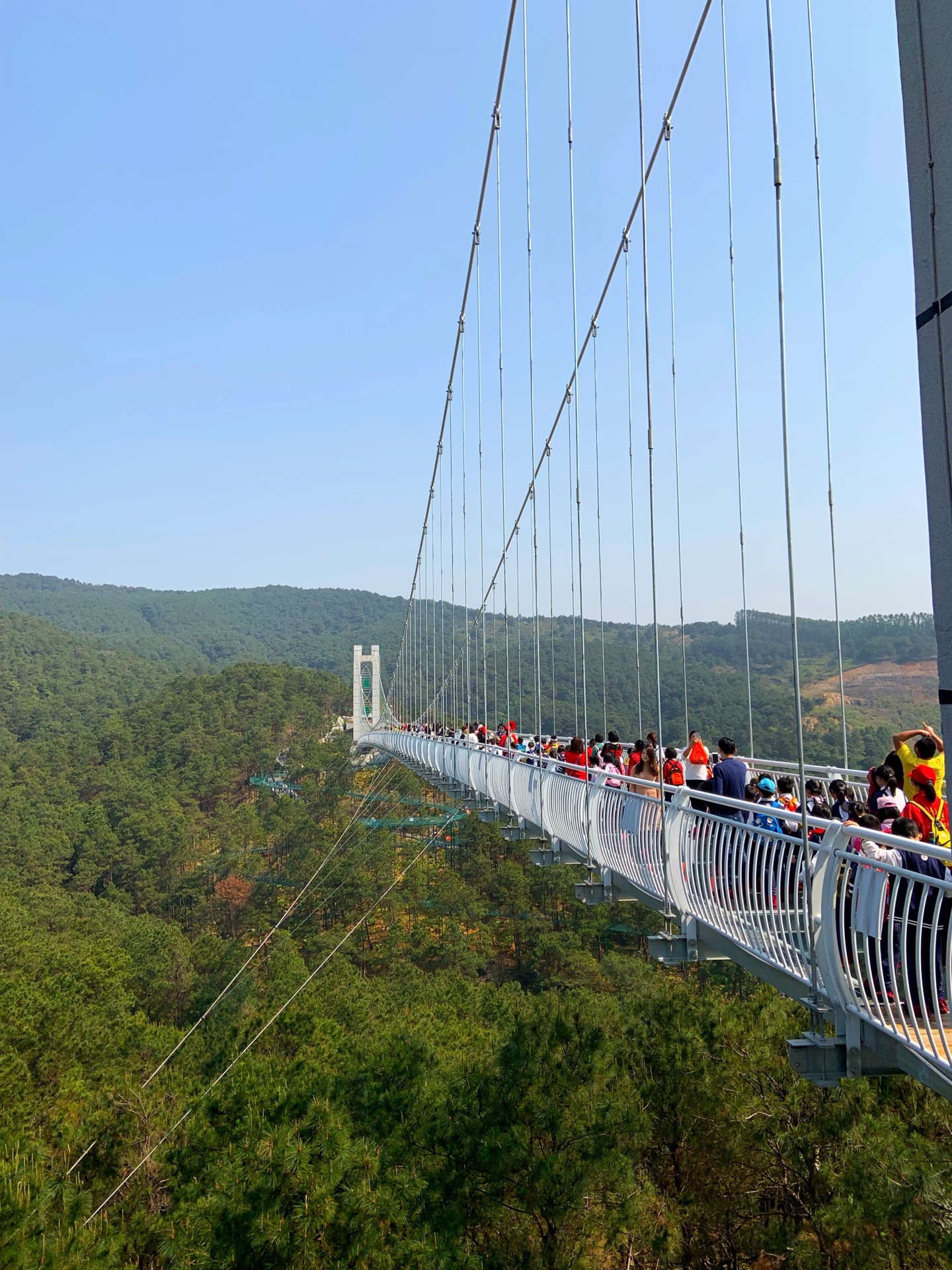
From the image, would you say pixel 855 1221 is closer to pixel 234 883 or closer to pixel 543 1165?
pixel 543 1165

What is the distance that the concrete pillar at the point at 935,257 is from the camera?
2.15 meters

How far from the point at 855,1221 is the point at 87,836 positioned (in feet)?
162

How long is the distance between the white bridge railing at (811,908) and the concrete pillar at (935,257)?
0.82 metres

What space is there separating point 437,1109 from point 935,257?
14.8 m

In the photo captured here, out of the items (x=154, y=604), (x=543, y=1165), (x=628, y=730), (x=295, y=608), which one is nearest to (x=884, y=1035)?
(x=543, y=1165)

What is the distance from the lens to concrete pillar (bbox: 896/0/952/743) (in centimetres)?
215

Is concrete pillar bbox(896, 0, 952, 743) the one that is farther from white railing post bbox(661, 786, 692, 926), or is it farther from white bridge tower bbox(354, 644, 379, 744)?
white bridge tower bbox(354, 644, 379, 744)

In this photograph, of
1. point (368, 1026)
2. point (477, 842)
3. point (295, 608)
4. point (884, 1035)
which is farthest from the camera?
point (295, 608)

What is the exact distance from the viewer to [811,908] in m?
3.34

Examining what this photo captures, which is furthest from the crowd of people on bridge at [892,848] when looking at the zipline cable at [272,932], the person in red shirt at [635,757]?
the zipline cable at [272,932]

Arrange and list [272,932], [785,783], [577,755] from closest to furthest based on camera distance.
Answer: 1. [785,783]
2. [577,755]
3. [272,932]

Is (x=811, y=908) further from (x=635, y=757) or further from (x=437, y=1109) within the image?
(x=437, y=1109)

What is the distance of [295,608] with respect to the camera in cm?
13862

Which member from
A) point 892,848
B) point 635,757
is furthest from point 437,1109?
point 892,848
